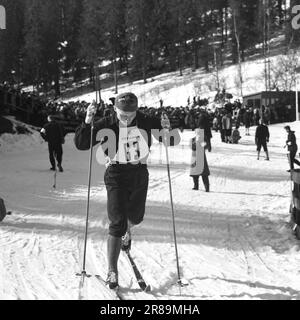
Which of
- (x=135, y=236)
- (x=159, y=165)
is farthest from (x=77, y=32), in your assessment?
(x=135, y=236)

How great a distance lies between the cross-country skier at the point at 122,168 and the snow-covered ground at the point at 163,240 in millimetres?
518

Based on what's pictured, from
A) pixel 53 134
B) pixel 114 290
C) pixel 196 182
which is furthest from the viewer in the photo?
pixel 53 134

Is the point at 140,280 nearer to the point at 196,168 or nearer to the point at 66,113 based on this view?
the point at 196,168

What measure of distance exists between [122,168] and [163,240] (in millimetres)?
2198

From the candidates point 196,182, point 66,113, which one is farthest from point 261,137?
point 66,113

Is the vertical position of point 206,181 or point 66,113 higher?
point 66,113

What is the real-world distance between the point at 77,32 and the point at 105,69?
5392 millimetres

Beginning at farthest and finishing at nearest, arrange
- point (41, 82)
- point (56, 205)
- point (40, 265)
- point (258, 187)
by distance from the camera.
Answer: point (41, 82) < point (258, 187) < point (56, 205) < point (40, 265)

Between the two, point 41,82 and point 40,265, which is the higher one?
point 41,82

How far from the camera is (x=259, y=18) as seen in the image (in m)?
53.0

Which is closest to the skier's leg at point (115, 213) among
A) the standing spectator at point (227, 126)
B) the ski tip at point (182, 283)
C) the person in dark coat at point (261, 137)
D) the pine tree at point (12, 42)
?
the ski tip at point (182, 283)

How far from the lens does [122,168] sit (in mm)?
4520
